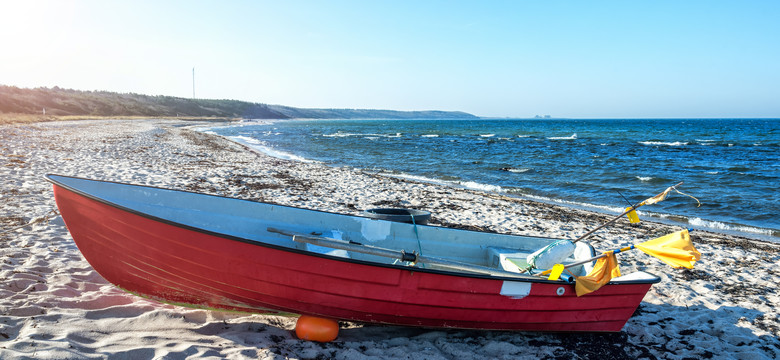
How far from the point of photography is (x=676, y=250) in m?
4.16

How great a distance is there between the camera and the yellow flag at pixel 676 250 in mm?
4062

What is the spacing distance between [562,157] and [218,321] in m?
24.7

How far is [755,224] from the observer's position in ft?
36.1

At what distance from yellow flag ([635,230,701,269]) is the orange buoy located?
3204 mm

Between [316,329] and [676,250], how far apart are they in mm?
3595

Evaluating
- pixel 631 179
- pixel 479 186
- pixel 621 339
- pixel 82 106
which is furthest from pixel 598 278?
pixel 82 106

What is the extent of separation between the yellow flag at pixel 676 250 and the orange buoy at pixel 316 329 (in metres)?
3.20

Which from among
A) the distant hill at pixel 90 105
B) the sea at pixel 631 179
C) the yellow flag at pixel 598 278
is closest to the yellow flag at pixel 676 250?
the yellow flag at pixel 598 278

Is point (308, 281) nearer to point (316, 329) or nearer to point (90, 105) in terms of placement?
point (316, 329)

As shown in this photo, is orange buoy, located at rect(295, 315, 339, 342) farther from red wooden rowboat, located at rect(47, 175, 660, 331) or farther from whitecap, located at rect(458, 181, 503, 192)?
whitecap, located at rect(458, 181, 503, 192)

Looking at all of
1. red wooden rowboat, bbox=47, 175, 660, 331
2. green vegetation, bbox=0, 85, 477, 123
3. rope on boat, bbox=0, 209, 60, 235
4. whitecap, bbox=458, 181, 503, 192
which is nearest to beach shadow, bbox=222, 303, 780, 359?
red wooden rowboat, bbox=47, 175, 660, 331

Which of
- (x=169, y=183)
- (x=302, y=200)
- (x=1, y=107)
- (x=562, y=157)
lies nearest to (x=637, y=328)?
(x=302, y=200)

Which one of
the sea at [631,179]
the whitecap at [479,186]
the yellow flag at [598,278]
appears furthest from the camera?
the whitecap at [479,186]

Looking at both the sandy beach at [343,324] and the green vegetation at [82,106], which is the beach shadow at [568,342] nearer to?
the sandy beach at [343,324]
